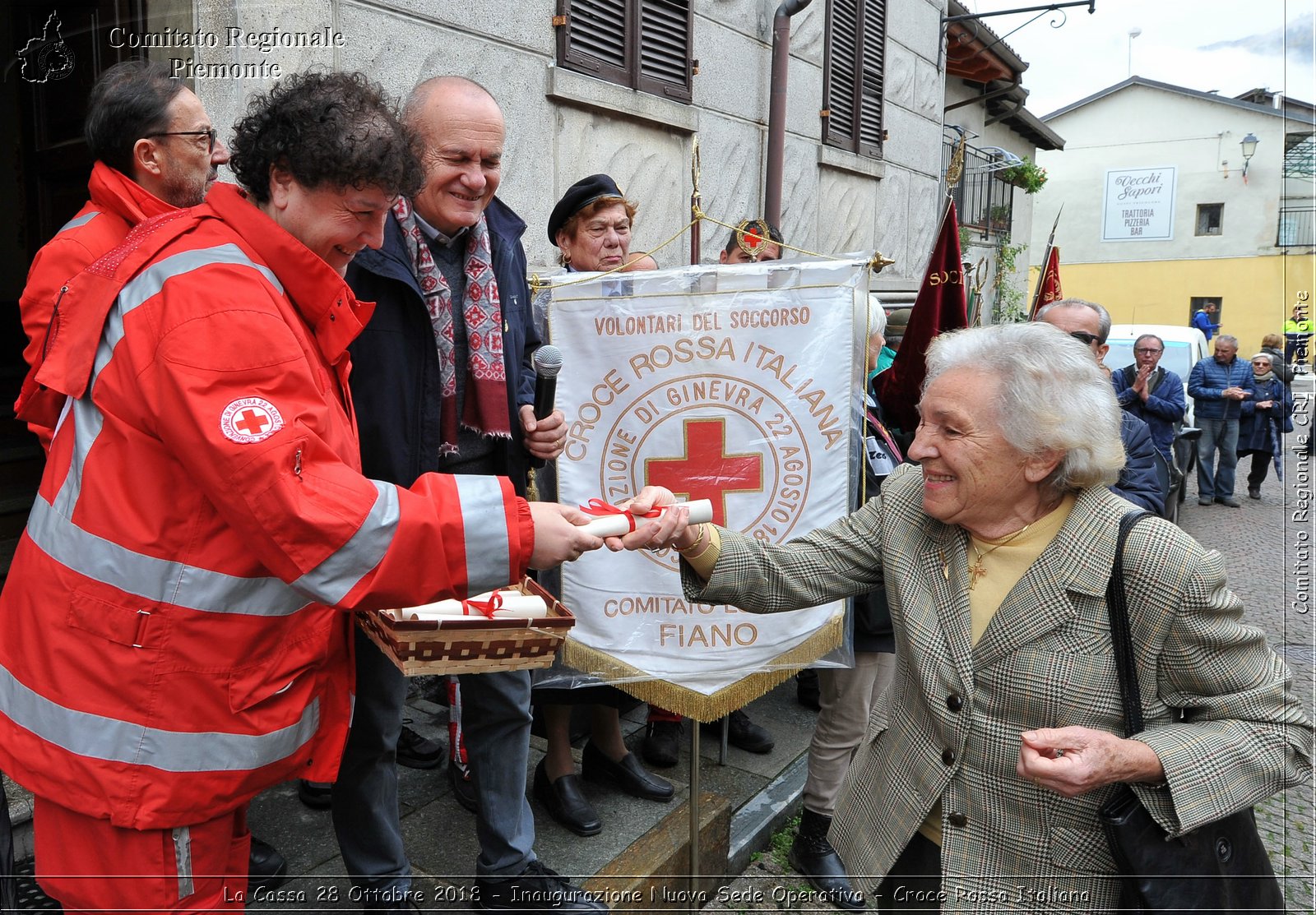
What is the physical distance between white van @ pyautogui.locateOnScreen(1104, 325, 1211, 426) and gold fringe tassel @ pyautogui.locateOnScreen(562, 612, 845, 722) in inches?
389

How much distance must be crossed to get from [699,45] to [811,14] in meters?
1.65

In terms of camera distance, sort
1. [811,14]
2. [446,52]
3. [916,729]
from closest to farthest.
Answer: [916,729] < [446,52] < [811,14]

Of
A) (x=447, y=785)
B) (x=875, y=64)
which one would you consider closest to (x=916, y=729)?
(x=447, y=785)

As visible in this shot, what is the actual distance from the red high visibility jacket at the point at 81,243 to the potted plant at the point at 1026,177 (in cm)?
1680

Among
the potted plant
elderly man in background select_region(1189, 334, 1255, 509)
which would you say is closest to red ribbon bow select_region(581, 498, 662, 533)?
elderly man in background select_region(1189, 334, 1255, 509)

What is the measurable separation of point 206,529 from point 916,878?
5.15 ft

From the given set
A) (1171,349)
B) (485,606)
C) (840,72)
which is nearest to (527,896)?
(485,606)

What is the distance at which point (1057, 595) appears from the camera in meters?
1.77

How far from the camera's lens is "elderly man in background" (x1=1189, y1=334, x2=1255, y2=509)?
1105 cm

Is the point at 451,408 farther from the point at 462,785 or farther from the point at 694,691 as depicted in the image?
the point at 462,785

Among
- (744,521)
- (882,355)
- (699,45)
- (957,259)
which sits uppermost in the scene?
(699,45)

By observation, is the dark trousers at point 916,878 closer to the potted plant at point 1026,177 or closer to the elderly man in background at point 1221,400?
the elderly man in background at point 1221,400

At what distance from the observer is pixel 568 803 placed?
3025mm

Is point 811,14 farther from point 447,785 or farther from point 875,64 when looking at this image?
point 447,785
